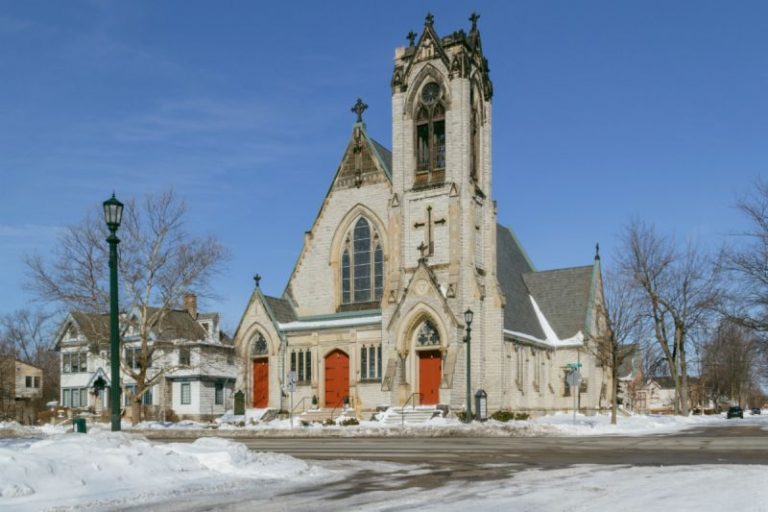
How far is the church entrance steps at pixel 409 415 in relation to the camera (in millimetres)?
38531

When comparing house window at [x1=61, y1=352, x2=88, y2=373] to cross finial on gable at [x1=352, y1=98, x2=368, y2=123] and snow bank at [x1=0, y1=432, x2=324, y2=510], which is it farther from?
snow bank at [x1=0, y1=432, x2=324, y2=510]

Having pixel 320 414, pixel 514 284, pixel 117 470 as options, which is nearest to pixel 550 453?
pixel 117 470

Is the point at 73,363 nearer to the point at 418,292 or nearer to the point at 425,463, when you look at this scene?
the point at 418,292

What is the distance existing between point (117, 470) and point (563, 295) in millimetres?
42785

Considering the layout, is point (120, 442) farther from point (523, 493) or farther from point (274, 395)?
point (274, 395)

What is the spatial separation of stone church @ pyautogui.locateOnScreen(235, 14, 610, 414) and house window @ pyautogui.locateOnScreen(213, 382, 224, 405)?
1170 centimetres

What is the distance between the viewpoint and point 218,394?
5816cm

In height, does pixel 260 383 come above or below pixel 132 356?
below

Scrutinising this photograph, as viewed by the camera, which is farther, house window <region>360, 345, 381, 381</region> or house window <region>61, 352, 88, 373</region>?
house window <region>61, 352, 88, 373</region>

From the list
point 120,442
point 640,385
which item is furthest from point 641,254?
point 120,442

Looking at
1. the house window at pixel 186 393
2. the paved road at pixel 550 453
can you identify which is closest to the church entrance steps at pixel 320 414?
the house window at pixel 186 393

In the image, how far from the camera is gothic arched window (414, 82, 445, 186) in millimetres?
43656

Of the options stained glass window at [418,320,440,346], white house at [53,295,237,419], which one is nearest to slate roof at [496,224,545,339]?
stained glass window at [418,320,440,346]

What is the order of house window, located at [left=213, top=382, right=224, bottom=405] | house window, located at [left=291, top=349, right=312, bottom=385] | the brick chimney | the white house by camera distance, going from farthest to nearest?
the brick chimney
house window, located at [left=213, top=382, right=224, bottom=405]
the white house
house window, located at [left=291, top=349, right=312, bottom=385]
